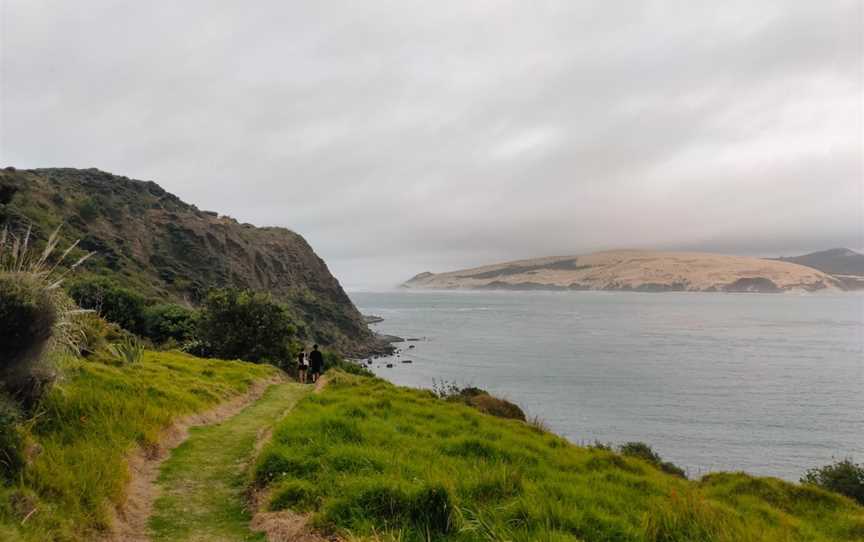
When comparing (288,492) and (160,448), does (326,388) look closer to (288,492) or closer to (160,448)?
(160,448)

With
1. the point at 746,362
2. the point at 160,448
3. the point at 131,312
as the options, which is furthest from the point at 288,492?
the point at 746,362


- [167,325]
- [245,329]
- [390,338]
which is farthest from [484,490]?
[390,338]

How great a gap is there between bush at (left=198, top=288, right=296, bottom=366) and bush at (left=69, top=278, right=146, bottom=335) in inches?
250

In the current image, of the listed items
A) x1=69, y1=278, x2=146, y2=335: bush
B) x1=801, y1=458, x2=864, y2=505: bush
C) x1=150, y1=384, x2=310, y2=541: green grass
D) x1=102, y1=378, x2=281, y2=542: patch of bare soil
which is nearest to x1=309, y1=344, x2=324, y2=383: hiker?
x1=102, y1=378, x2=281, y2=542: patch of bare soil

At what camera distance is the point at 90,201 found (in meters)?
93.5

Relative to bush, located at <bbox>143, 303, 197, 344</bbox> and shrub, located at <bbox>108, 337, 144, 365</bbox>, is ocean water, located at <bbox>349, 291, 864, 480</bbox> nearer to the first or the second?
shrub, located at <bbox>108, 337, 144, 365</bbox>

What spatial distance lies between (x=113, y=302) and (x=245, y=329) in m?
11.2

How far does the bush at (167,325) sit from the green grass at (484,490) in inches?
1139

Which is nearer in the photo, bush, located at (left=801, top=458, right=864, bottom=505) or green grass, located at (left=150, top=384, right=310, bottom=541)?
green grass, located at (left=150, top=384, right=310, bottom=541)

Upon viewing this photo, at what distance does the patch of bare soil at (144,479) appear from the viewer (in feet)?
25.5

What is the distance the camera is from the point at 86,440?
31.9ft

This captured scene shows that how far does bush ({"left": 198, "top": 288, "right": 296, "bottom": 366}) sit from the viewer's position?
3678 centimetres

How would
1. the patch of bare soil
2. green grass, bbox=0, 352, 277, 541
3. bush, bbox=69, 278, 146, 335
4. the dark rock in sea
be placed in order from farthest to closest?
the dark rock in sea, bush, bbox=69, 278, 146, 335, the patch of bare soil, green grass, bbox=0, 352, 277, 541

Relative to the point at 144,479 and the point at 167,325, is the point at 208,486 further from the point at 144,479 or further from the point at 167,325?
the point at 167,325
